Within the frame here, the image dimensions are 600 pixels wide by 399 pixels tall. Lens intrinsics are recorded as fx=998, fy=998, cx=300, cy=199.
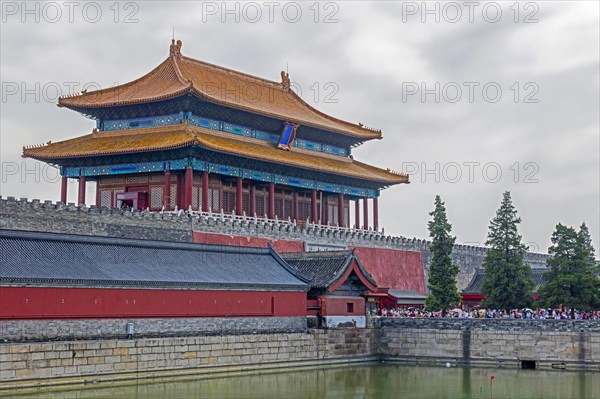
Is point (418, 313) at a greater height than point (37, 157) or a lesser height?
lesser

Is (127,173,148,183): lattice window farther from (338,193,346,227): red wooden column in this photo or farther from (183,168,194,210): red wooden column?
(338,193,346,227): red wooden column

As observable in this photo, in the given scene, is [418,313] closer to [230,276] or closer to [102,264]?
[230,276]

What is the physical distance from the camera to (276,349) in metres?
40.2

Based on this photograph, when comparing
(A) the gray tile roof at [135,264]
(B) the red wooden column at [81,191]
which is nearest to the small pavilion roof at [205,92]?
(B) the red wooden column at [81,191]

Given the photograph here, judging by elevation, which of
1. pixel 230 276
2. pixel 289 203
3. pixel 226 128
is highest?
pixel 226 128

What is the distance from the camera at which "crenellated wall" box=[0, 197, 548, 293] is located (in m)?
43.3

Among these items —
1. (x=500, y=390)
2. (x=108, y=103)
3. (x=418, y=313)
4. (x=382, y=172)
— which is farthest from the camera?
(x=382, y=172)

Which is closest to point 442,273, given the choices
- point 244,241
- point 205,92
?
point 244,241

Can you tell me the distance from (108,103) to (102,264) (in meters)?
23.7

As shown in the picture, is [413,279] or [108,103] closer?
[108,103]

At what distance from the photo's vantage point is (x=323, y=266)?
4534cm

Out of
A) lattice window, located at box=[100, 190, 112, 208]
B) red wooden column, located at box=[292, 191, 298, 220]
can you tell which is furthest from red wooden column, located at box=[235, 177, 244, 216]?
lattice window, located at box=[100, 190, 112, 208]

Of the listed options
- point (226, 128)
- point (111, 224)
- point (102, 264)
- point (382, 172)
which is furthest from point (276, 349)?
point (382, 172)

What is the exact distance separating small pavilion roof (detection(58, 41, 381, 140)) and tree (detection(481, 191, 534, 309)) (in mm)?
18120
